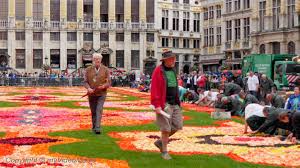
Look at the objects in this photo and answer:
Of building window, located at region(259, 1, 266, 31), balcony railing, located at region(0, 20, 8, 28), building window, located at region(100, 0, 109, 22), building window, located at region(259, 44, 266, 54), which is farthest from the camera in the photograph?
building window, located at region(100, 0, 109, 22)

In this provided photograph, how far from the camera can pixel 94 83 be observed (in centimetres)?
1672

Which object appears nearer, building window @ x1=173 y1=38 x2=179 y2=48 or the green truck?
the green truck

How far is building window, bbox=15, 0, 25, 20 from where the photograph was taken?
84.5 metres

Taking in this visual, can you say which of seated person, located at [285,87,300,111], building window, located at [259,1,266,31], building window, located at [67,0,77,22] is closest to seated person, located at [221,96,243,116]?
seated person, located at [285,87,300,111]

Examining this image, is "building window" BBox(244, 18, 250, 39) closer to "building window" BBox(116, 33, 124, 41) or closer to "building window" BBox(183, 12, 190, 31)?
"building window" BBox(116, 33, 124, 41)

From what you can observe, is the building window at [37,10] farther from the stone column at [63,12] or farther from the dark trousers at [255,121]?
the dark trousers at [255,121]

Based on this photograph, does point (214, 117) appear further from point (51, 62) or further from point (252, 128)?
point (51, 62)

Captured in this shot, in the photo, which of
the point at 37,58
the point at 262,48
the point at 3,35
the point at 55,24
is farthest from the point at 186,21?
the point at 262,48

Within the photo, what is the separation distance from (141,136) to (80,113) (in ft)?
26.9

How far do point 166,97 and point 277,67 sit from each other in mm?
30244

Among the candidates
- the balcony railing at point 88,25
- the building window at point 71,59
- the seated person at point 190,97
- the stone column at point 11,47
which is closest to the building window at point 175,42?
the balcony railing at point 88,25

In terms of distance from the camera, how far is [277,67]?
135ft

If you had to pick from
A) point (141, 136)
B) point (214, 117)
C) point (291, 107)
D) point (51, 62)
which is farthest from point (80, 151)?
point (51, 62)

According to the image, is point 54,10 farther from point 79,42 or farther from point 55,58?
point 55,58
